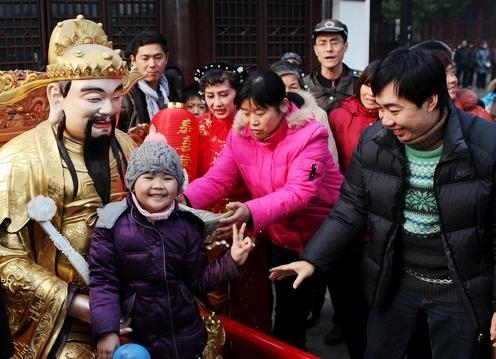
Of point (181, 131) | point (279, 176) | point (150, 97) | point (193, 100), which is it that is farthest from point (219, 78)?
point (193, 100)

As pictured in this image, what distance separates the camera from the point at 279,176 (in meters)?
2.71

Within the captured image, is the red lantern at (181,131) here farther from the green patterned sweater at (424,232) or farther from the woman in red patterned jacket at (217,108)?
the green patterned sweater at (424,232)

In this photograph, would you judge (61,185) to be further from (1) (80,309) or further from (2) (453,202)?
(2) (453,202)

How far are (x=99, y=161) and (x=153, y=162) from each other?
33 centimetres

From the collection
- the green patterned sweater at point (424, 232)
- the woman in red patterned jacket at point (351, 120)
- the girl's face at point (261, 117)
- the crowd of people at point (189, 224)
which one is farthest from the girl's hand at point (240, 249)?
the woman in red patterned jacket at point (351, 120)

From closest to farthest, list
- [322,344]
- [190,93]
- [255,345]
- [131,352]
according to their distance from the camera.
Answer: [131,352] → [255,345] → [322,344] → [190,93]

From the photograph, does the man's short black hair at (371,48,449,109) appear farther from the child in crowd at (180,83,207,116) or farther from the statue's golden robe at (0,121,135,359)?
the child in crowd at (180,83,207,116)

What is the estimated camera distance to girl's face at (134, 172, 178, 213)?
6.69 feet

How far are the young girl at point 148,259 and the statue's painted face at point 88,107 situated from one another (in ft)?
0.69

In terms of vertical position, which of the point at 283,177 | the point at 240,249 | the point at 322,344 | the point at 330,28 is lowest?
the point at 322,344

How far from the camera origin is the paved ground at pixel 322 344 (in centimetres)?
372

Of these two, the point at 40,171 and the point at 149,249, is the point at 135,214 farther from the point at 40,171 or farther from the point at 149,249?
the point at 40,171

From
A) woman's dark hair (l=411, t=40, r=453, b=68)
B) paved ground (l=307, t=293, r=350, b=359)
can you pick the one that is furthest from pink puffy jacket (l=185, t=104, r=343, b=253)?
paved ground (l=307, t=293, r=350, b=359)

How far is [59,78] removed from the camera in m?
2.19
